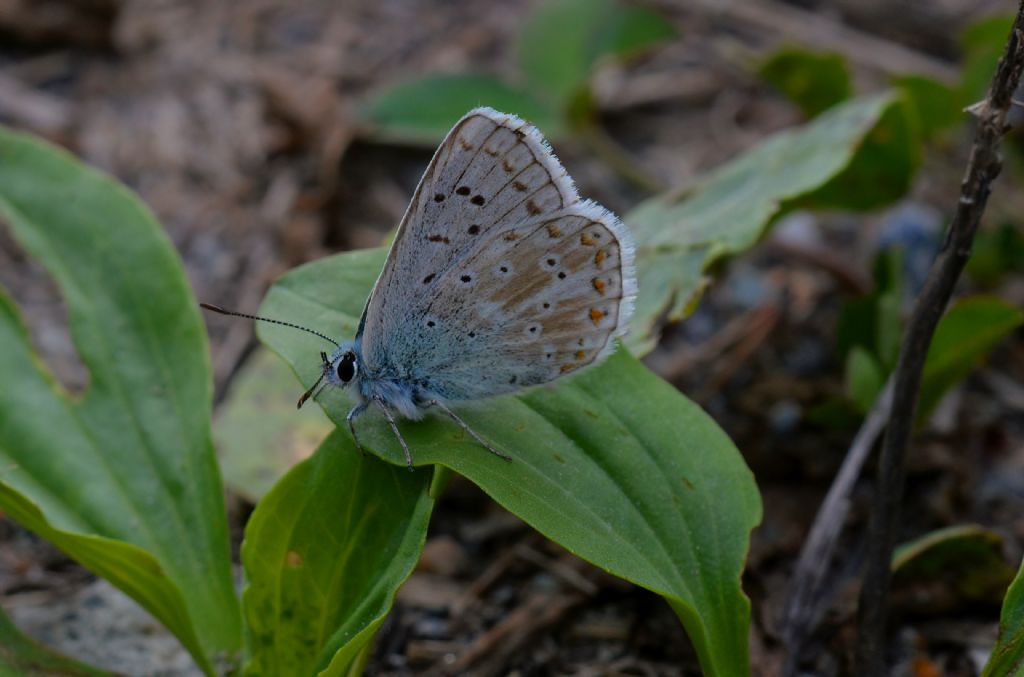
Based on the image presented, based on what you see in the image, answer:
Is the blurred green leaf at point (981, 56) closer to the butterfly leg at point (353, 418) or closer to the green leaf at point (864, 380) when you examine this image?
the green leaf at point (864, 380)

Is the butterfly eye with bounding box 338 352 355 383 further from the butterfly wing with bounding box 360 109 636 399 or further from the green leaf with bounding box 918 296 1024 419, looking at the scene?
the green leaf with bounding box 918 296 1024 419

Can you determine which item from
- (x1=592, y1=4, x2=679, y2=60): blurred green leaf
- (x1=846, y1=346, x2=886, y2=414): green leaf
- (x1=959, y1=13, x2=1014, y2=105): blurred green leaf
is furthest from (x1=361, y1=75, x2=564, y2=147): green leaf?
(x1=846, y1=346, x2=886, y2=414): green leaf

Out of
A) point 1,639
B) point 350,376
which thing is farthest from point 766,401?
point 1,639

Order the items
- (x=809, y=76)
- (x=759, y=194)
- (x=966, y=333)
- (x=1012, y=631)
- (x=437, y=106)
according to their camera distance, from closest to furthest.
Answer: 1. (x=1012, y=631)
2. (x=966, y=333)
3. (x=759, y=194)
4. (x=809, y=76)
5. (x=437, y=106)

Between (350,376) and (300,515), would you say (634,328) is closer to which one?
(350,376)

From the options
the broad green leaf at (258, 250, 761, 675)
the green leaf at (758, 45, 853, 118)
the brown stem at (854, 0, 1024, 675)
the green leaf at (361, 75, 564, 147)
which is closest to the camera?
the brown stem at (854, 0, 1024, 675)

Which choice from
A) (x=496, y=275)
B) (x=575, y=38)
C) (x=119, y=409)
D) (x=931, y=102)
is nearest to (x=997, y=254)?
(x=931, y=102)

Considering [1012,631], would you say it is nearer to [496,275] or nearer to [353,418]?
[496,275]
